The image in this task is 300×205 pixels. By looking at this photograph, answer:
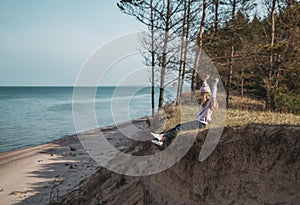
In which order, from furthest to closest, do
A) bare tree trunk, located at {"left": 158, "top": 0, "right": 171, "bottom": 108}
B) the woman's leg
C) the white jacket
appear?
bare tree trunk, located at {"left": 158, "top": 0, "right": 171, "bottom": 108} → the woman's leg → the white jacket

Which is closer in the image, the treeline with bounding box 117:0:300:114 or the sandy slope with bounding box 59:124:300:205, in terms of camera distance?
the sandy slope with bounding box 59:124:300:205

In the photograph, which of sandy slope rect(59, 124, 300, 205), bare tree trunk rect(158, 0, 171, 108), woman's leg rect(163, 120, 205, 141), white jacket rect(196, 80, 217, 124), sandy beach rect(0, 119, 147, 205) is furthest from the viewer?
bare tree trunk rect(158, 0, 171, 108)

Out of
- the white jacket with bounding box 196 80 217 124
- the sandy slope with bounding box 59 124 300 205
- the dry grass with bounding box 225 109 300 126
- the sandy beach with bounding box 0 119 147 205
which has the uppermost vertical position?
the white jacket with bounding box 196 80 217 124

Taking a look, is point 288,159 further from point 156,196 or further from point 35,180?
point 35,180

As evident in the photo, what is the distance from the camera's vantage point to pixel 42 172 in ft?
68.6

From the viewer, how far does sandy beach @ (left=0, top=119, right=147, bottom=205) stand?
15925 mm

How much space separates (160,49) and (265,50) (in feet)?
18.8

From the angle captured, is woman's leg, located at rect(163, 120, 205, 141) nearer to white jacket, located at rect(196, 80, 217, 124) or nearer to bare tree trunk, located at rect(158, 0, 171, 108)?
white jacket, located at rect(196, 80, 217, 124)

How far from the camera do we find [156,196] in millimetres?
8883

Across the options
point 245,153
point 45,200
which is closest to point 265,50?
point 245,153

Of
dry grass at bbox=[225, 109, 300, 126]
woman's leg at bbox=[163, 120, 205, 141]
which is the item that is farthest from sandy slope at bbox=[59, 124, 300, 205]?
dry grass at bbox=[225, 109, 300, 126]

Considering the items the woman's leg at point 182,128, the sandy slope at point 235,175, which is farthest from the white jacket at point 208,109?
the sandy slope at point 235,175

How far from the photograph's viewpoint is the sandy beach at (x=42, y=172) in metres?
15.9

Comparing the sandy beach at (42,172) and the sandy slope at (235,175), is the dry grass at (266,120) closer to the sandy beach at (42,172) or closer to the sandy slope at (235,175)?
the sandy slope at (235,175)
